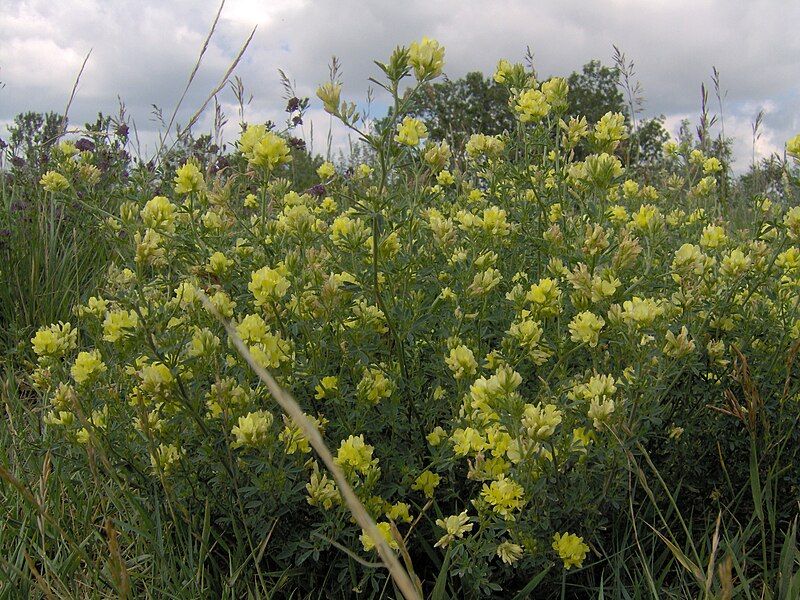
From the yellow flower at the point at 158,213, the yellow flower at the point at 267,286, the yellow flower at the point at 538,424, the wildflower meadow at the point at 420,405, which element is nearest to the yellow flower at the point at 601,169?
the wildflower meadow at the point at 420,405

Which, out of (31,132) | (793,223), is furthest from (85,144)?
(793,223)

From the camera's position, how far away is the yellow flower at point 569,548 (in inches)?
68.3

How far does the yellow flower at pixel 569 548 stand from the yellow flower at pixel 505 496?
0.14m

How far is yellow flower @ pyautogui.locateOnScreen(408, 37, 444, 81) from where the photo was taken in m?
1.80

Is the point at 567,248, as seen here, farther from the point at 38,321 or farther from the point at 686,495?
the point at 38,321

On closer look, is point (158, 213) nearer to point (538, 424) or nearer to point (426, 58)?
point (426, 58)

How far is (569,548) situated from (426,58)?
3.93ft

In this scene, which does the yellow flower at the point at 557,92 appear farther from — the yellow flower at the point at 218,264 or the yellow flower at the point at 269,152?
the yellow flower at the point at 218,264

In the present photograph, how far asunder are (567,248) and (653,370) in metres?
0.45

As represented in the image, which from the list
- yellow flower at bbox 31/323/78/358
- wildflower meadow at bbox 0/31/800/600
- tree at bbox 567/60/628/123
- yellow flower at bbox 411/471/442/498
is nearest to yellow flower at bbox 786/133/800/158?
wildflower meadow at bbox 0/31/800/600

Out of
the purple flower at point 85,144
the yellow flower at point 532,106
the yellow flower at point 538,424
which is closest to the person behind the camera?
the yellow flower at point 538,424

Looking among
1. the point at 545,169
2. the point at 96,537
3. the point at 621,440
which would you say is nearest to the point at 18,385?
the point at 96,537

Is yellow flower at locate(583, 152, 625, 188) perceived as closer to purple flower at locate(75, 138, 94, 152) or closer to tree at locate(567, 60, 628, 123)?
purple flower at locate(75, 138, 94, 152)

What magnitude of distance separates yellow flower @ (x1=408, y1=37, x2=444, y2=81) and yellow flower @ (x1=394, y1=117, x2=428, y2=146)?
9.6 inches
